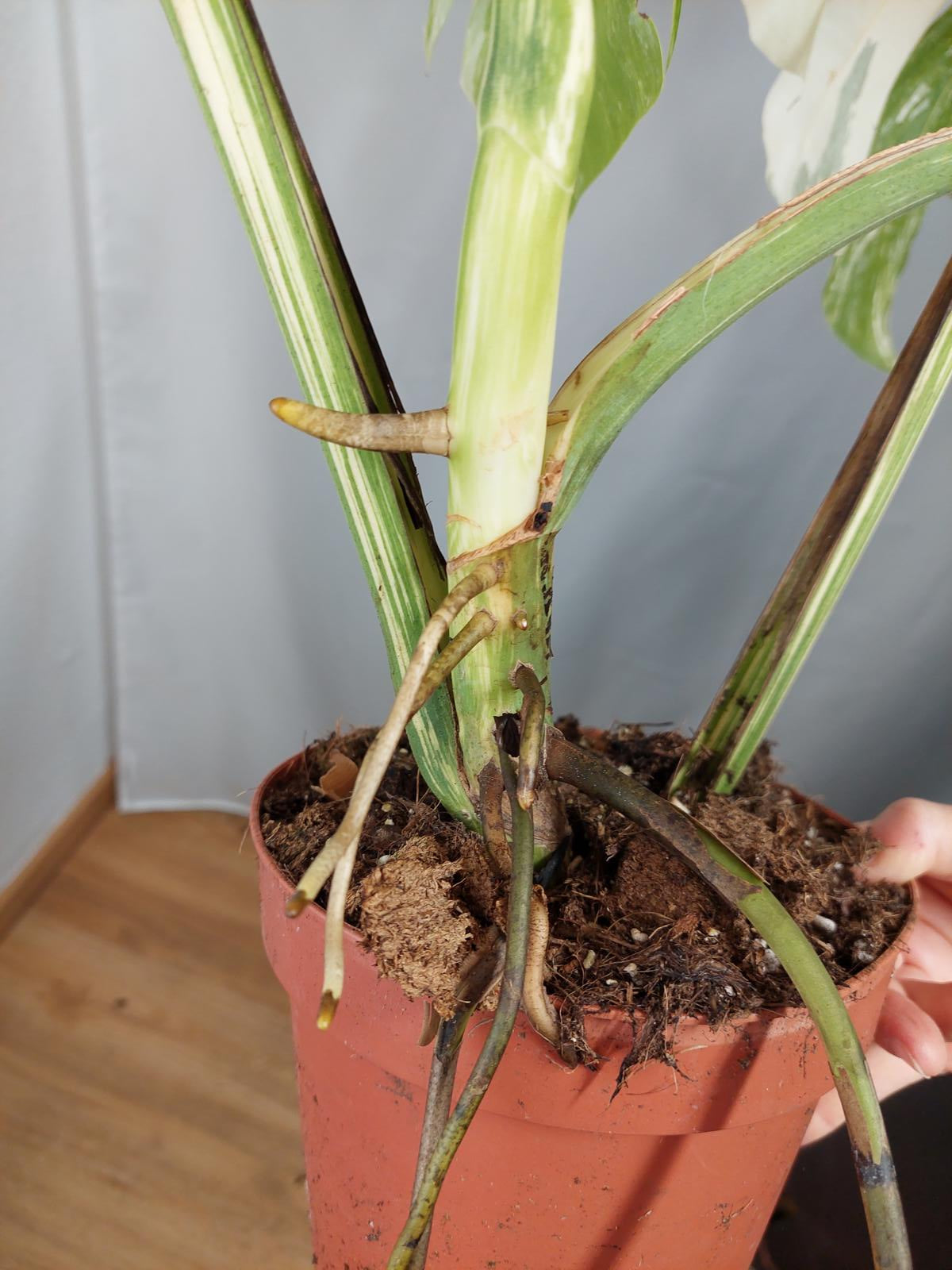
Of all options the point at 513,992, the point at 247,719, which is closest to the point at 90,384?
the point at 247,719

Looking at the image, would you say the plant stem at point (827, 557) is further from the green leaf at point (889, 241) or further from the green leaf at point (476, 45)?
the green leaf at point (476, 45)

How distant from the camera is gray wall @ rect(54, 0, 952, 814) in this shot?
0.80 m

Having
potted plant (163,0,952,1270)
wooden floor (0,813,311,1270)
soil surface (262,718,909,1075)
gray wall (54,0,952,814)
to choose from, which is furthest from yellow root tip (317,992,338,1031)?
gray wall (54,0,952,814)

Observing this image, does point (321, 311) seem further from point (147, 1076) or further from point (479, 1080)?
point (147, 1076)

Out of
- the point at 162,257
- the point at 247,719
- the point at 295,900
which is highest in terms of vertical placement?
the point at 162,257

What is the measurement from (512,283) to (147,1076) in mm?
716

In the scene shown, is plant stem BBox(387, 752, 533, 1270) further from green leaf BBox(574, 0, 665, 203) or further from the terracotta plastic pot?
green leaf BBox(574, 0, 665, 203)

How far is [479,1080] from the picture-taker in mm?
311

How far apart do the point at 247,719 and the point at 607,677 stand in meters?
0.44

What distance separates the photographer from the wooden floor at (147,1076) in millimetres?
645

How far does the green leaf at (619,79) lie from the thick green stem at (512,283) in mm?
154

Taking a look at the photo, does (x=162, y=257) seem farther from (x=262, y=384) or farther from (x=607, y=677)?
(x=607, y=677)

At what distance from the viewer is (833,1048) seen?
33cm

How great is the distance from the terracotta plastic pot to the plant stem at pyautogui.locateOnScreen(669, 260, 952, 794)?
12 centimetres
